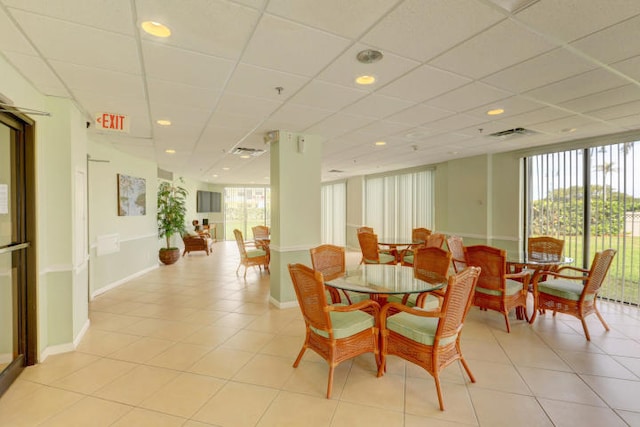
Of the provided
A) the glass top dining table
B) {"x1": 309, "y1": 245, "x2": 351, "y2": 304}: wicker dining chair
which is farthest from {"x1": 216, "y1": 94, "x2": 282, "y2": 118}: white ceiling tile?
the glass top dining table

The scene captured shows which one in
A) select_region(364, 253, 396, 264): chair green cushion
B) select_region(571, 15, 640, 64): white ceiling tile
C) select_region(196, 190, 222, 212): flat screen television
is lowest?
select_region(364, 253, 396, 264): chair green cushion

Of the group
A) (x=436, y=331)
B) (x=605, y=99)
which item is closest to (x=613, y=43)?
(x=605, y=99)

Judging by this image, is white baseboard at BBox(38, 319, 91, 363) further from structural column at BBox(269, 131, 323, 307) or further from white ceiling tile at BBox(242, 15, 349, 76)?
white ceiling tile at BBox(242, 15, 349, 76)

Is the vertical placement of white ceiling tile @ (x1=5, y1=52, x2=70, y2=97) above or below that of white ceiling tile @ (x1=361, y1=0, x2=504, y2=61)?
below

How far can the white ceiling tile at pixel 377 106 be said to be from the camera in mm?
3146

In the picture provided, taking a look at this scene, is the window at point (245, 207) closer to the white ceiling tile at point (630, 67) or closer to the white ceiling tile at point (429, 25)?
the white ceiling tile at point (429, 25)

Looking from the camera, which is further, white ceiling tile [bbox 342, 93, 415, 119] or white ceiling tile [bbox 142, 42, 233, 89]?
white ceiling tile [bbox 342, 93, 415, 119]

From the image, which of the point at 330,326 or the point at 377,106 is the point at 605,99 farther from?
the point at 330,326

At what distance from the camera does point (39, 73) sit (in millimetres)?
2461

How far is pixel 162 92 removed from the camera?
2898mm

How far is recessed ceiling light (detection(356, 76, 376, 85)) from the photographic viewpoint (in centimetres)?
262

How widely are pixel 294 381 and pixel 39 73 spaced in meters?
3.30

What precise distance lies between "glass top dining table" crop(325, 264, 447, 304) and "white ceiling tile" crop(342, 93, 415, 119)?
6.08ft

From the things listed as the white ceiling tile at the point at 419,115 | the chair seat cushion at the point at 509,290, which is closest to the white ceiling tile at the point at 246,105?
the white ceiling tile at the point at 419,115
